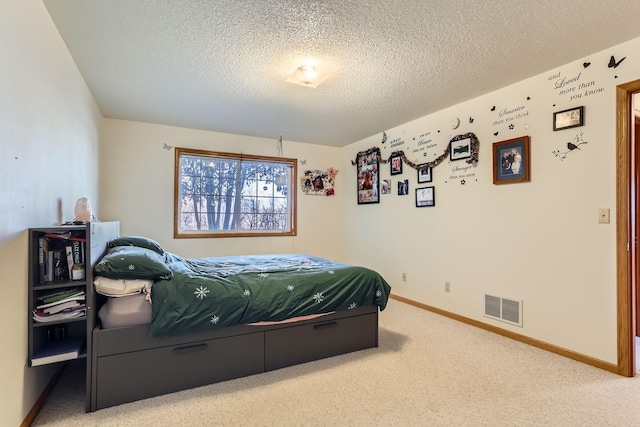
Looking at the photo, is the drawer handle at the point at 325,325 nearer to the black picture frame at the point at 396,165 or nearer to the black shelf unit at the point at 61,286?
the black shelf unit at the point at 61,286

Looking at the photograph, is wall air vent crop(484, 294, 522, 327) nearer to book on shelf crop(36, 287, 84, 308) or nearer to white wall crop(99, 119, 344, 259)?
white wall crop(99, 119, 344, 259)

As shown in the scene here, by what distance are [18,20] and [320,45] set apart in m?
1.69

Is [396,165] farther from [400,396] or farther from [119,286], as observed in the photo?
[119,286]

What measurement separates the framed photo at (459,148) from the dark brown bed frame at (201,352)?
6.67 ft

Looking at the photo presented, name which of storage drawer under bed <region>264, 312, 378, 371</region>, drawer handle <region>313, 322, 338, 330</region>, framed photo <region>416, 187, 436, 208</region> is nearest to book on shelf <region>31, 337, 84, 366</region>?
storage drawer under bed <region>264, 312, 378, 371</region>

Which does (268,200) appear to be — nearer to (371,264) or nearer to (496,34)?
(371,264)

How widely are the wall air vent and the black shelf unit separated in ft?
10.8

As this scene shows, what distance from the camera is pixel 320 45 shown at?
2.27 meters

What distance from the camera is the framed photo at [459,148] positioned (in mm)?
3341

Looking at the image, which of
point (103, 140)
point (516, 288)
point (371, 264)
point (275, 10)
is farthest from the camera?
point (371, 264)

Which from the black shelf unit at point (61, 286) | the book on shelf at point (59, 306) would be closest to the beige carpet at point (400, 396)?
the black shelf unit at point (61, 286)

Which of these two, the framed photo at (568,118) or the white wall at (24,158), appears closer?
the white wall at (24,158)

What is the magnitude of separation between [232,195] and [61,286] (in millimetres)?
3063

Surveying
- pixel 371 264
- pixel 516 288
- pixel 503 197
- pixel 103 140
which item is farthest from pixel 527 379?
pixel 103 140
